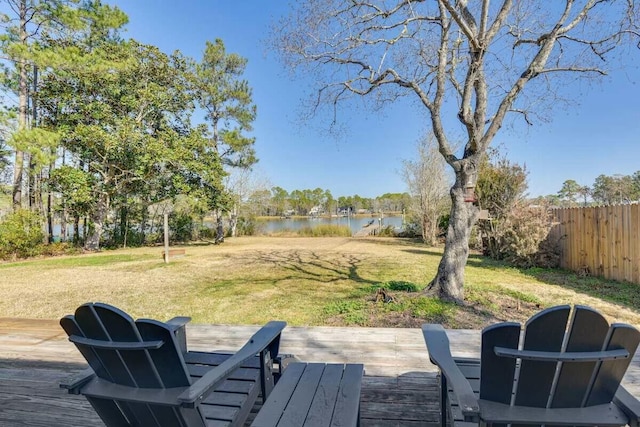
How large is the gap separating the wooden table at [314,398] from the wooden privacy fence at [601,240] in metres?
6.44

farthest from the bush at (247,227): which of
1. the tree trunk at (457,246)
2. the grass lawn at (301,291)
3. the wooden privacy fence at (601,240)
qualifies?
the tree trunk at (457,246)

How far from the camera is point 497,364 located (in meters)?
1.18

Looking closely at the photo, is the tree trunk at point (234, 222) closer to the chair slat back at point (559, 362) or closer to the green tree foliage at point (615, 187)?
the chair slat back at point (559, 362)

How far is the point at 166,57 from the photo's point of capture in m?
14.6

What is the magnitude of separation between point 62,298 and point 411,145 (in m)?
13.1

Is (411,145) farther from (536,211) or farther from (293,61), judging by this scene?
(293,61)

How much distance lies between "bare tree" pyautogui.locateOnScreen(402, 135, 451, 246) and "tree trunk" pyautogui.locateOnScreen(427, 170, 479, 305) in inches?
392

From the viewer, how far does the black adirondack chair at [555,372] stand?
1.14 meters

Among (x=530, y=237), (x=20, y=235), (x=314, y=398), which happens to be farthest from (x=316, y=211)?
(x=314, y=398)

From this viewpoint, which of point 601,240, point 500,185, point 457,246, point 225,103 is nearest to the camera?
point 457,246

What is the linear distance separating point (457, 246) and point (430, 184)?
10.3 m

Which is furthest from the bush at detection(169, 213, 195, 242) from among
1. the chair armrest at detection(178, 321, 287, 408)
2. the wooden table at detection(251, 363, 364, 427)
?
the wooden table at detection(251, 363, 364, 427)

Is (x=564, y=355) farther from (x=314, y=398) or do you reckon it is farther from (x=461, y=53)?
(x=461, y=53)

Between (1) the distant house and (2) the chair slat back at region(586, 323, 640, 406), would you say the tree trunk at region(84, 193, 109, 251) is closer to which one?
(2) the chair slat back at region(586, 323, 640, 406)
